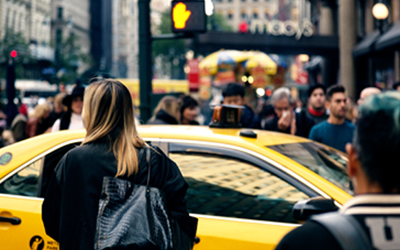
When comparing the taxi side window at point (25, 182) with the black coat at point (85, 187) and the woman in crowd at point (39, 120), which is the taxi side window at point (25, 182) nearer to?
the black coat at point (85, 187)

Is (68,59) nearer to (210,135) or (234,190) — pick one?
(210,135)

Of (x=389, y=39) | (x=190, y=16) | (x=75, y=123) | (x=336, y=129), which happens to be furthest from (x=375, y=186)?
(x=389, y=39)

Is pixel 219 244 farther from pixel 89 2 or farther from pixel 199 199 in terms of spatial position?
pixel 89 2

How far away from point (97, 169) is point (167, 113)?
4336 millimetres

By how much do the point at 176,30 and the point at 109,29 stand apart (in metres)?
81.1

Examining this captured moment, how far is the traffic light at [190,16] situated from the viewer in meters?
7.49

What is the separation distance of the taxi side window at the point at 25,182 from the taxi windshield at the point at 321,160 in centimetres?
170

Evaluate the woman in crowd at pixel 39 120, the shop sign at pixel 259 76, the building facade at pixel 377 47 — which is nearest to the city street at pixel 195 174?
the woman in crowd at pixel 39 120

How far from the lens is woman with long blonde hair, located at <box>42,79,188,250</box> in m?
2.54

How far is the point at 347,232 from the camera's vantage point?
131 centimetres

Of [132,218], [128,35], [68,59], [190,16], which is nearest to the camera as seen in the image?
[132,218]

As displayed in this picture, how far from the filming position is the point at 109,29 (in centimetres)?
8612

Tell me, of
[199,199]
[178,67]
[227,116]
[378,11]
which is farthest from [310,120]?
[178,67]

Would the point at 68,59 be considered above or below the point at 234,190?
above
